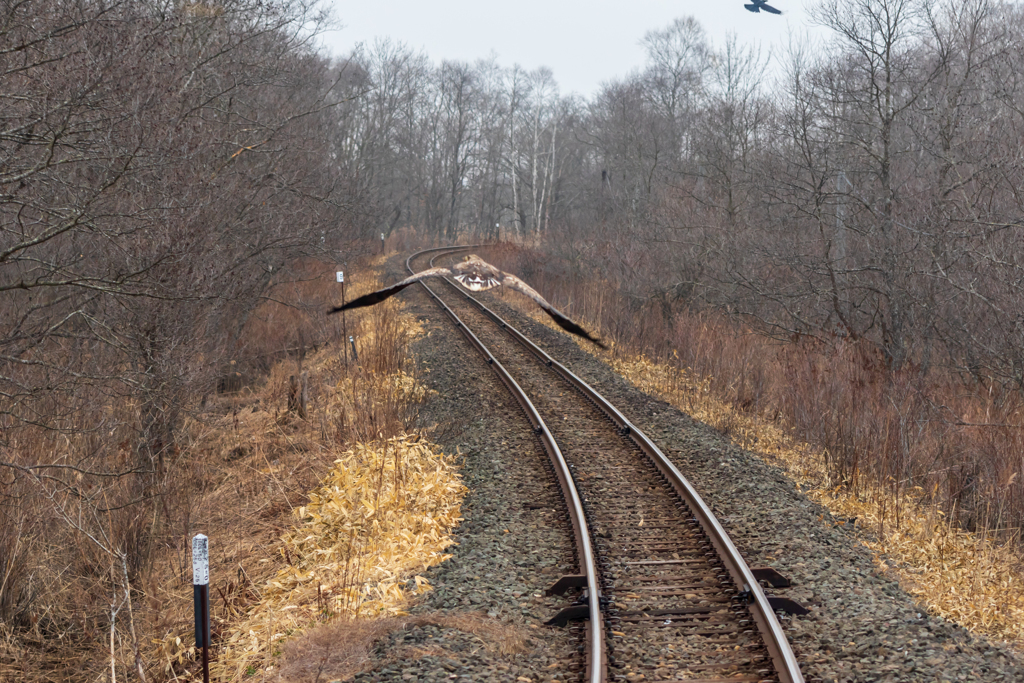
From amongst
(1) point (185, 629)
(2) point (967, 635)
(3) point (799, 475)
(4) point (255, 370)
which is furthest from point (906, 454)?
(4) point (255, 370)

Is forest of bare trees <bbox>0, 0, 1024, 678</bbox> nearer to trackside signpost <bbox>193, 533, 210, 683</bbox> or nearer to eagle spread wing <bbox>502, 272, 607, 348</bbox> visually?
trackside signpost <bbox>193, 533, 210, 683</bbox>

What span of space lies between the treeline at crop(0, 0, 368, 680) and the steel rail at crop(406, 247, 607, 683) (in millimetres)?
2878

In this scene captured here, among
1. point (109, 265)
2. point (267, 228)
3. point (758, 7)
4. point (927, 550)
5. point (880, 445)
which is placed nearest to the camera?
point (927, 550)

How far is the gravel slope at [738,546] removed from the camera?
15.5 ft

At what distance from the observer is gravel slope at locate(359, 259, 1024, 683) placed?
4719 mm

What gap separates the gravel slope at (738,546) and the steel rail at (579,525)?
0.16 metres

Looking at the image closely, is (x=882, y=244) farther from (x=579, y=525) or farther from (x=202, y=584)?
(x=202, y=584)

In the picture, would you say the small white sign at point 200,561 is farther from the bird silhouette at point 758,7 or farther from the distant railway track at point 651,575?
the bird silhouette at point 758,7

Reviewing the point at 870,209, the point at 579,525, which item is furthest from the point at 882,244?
the point at 579,525

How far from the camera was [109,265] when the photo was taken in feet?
28.0

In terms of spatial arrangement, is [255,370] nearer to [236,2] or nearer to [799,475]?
[236,2]

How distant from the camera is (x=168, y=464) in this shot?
9.38 meters

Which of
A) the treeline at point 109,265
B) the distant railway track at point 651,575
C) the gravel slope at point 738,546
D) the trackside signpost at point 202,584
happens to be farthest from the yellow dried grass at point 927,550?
the treeline at point 109,265

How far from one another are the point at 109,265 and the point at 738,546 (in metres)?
7.31
